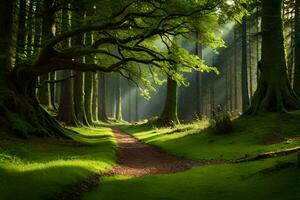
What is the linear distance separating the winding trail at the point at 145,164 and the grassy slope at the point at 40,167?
28cm

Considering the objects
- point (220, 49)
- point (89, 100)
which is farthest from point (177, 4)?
point (220, 49)

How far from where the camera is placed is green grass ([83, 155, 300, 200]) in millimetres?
8367

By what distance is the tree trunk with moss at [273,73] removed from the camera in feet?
72.6

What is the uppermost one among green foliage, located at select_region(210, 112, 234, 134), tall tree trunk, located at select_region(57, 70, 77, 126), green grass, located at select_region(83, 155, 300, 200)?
tall tree trunk, located at select_region(57, 70, 77, 126)

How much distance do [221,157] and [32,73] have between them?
10.6 m

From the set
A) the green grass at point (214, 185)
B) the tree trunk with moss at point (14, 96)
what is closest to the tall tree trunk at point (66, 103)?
the tree trunk with moss at point (14, 96)

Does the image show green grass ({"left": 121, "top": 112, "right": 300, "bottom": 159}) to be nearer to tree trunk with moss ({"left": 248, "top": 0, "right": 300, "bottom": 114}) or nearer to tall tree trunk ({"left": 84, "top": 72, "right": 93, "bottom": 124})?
tree trunk with moss ({"left": 248, "top": 0, "right": 300, "bottom": 114})

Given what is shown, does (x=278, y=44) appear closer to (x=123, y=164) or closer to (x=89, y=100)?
(x=123, y=164)

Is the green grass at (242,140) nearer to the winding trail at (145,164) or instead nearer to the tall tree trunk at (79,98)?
the winding trail at (145,164)

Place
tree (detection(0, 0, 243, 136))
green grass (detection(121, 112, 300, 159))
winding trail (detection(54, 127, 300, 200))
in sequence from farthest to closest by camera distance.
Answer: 1. tree (detection(0, 0, 243, 136))
2. green grass (detection(121, 112, 300, 159))
3. winding trail (detection(54, 127, 300, 200))

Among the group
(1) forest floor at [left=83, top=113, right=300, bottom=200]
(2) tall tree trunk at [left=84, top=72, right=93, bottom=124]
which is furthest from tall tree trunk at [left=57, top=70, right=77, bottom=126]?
(1) forest floor at [left=83, top=113, right=300, bottom=200]

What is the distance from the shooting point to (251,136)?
19.1 metres

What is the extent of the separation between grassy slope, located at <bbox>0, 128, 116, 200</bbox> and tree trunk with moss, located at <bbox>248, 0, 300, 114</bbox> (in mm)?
9774

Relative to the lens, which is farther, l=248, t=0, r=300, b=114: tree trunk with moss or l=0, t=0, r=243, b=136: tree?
l=248, t=0, r=300, b=114: tree trunk with moss
